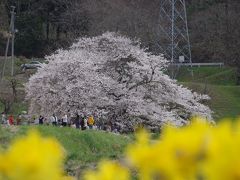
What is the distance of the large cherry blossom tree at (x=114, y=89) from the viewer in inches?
861

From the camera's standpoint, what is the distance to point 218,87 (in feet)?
121

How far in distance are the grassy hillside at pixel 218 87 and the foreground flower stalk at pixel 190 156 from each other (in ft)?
99.3

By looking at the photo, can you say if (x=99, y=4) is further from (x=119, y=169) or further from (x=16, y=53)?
(x=119, y=169)

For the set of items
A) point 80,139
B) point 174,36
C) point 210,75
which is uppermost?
point 174,36

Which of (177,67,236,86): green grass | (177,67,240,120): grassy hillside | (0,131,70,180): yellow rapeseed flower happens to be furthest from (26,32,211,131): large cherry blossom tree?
(0,131,70,180): yellow rapeseed flower

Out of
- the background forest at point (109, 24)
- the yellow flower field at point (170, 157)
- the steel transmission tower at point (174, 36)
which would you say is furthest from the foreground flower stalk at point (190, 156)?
the background forest at point (109, 24)

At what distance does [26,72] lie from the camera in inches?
1588

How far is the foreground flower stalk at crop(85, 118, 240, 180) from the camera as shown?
78 centimetres

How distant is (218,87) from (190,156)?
36.7 meters

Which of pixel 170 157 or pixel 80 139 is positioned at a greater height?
pixel 170 157

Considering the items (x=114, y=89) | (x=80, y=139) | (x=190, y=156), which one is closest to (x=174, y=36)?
(x=114, y=89)

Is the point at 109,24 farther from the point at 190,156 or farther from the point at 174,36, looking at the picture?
the point at 190,156

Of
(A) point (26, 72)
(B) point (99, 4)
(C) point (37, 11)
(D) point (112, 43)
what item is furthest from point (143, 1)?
(D) point (112, 43)

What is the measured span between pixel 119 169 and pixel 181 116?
897 inches
